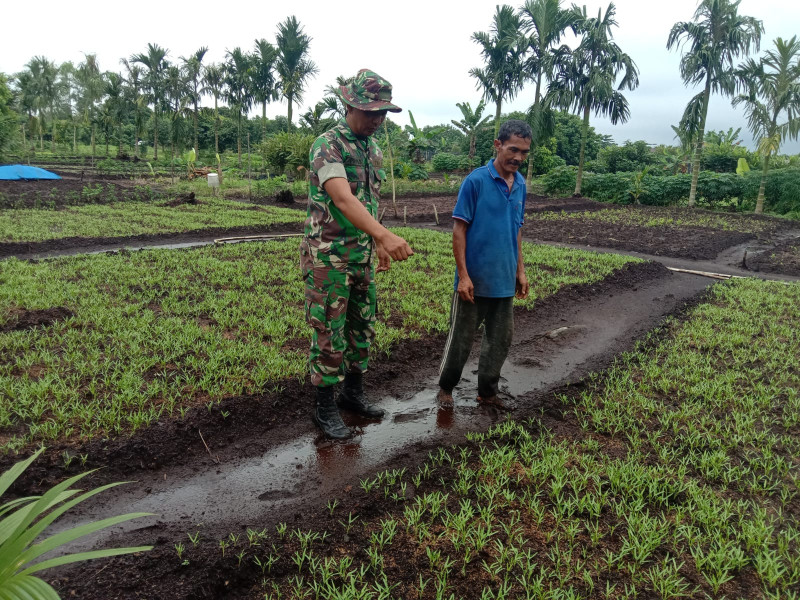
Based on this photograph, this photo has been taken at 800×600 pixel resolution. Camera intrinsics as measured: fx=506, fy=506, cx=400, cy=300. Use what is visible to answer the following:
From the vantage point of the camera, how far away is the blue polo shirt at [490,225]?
11.2 ft

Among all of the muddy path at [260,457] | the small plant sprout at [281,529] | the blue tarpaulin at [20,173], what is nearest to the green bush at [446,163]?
the blue tarpaulin at [20,173]

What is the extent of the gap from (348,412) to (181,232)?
29.6ft

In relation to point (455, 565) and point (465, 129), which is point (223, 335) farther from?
point (465, 129)

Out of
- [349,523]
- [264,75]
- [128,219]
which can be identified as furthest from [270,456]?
[264,75]

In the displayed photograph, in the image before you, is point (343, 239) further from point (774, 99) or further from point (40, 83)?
Answer: point (40, 83)

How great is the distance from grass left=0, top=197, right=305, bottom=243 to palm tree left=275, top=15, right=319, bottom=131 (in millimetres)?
13937

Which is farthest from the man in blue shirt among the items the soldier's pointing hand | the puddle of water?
the soldier's pointing hand

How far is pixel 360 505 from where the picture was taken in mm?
2639

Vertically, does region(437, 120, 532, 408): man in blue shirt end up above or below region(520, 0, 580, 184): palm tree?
below

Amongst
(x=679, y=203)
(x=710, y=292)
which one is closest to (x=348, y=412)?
(x=710, y=292)

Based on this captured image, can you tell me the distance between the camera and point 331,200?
301cm

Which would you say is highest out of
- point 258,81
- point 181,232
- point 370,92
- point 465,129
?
point 258,81

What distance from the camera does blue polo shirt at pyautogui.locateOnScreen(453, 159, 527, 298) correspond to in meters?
3.40

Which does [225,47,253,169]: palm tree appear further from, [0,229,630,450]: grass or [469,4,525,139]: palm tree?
[0,229,630,450]: grass
